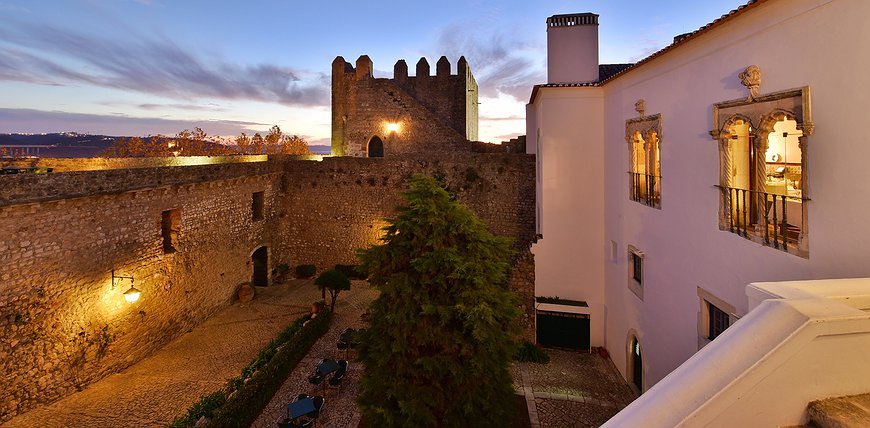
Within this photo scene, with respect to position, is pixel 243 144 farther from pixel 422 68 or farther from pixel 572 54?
pixel 572 54

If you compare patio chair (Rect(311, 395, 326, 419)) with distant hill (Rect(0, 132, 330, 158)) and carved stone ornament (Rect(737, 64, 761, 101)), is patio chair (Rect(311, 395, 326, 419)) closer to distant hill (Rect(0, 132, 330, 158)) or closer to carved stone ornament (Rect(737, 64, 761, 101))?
carved stone ornament (Rect(737, 64, 761, 101))

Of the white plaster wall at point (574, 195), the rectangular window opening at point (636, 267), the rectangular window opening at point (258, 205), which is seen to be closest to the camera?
the rectangular window opening at point (636, 267)

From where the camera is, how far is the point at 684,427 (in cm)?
252

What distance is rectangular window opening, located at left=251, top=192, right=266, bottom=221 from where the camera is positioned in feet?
60.6

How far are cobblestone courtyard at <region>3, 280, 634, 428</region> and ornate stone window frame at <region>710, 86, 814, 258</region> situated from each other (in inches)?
225

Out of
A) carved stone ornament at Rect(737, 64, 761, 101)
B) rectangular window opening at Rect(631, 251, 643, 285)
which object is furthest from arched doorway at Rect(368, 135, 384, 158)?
carved stone ornament at Rect(737, 64, 761, 101)

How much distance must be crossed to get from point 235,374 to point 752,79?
12.9m

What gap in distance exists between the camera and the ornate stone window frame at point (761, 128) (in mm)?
5234

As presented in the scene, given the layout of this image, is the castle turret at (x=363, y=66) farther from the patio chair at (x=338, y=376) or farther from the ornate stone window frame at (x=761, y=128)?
the ornate stone window frame at (x=761, y=128)

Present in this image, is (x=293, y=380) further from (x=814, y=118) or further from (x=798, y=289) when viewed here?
(x=814, y=118)

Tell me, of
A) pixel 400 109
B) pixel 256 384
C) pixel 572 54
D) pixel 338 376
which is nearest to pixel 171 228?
pixel 256 384

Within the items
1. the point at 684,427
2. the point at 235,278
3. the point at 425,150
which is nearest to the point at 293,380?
the point at 235,278

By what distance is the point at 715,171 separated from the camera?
694cm

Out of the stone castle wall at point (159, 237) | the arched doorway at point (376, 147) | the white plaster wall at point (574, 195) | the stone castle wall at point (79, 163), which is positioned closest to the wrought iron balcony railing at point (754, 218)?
the white plaster wall at point (574, 195)
